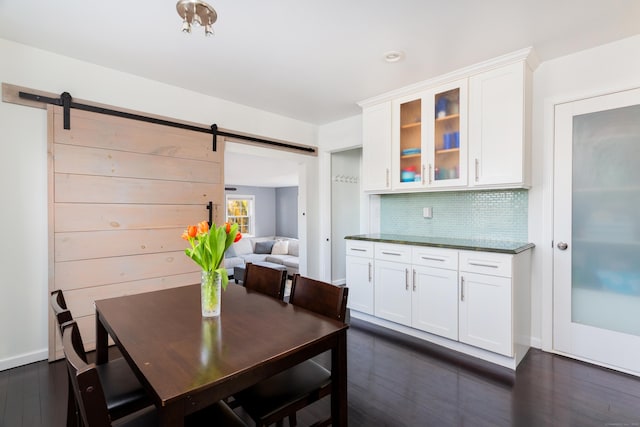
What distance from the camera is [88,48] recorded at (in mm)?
2379

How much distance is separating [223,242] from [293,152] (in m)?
2.85

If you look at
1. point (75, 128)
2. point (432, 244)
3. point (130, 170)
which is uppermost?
point (75, 128)

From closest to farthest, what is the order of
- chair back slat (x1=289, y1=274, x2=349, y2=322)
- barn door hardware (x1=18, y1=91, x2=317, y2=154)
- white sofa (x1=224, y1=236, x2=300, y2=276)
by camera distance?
chair back slat (x1=289, y1=274, x2=349, y2=322)
barn door hardware (x1=18, y1=91, x2=317, y2=154)
white sofa (x1=224, y1=236, x2=300, y2=276)

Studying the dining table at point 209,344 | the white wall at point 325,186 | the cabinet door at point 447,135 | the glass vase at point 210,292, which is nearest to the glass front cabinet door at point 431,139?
the cabinet door at point 447,135

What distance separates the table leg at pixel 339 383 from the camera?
1330 millimetres

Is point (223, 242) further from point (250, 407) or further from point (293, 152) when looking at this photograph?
point (293, 152)

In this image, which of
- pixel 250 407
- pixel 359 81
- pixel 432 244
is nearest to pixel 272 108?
pixel 359 81

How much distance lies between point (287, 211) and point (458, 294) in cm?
681

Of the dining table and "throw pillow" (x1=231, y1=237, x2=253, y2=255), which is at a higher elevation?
the dining table

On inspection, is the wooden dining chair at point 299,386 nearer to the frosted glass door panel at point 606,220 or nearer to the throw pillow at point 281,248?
the frosted glass door panel at point 606,220

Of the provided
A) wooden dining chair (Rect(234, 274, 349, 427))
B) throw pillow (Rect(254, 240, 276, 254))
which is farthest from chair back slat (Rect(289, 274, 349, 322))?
throw pillow (Rect(254, 240, 276, 254))

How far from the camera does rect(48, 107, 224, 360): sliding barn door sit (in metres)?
2.48

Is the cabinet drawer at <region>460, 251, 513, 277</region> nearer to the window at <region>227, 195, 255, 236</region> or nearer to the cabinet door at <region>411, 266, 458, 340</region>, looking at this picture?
the cabinet door at <region>411, 266, 458, 340</region>

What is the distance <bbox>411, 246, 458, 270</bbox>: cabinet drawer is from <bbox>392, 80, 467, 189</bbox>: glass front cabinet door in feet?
2.01
